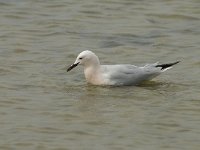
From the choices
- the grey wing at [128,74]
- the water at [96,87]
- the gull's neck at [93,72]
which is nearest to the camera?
the water at [96,87]

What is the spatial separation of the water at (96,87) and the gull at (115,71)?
5.8 inches

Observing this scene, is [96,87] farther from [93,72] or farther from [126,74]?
[126,74]

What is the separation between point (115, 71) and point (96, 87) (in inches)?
13.5

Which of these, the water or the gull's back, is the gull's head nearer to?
the gull's back

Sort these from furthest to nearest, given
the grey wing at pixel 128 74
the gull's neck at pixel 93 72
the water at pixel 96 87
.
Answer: the gull's neck at pixel 93 72 → the grey wing at pixel 128 74 → the water at pixel 96 87

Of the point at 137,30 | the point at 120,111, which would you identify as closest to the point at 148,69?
the point at 120,111

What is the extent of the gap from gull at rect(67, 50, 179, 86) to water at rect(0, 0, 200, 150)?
0.48 feet

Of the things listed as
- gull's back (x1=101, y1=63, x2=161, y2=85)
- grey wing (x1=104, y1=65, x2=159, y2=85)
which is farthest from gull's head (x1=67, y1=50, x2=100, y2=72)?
grey wing (x1=104, y1=65, x2=159, y2=85)

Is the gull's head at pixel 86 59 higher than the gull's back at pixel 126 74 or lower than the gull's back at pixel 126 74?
higher

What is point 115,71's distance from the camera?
11.8 meters

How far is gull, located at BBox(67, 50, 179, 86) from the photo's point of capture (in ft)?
38.7

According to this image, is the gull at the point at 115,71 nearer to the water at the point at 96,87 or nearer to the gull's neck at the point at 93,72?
the gull's neck at the point at 93,72

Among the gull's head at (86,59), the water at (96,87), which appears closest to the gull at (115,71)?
the gull's head at (86,59)

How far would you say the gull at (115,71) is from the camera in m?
11.8
